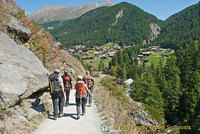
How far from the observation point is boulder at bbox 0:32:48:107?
5.34 meters

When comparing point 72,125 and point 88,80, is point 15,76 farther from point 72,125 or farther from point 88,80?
point 88,80

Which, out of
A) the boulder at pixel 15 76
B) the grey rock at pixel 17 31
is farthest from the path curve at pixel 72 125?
the grey rock at pixel 17 31

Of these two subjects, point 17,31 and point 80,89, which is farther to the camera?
point 17,31

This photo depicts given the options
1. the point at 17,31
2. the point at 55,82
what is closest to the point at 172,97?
the point at 55,82

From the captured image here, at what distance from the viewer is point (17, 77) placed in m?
6.08

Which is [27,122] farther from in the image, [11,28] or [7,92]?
[11,28]

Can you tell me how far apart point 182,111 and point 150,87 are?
971cm

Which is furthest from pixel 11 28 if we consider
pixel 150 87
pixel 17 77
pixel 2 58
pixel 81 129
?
pixel 150 87

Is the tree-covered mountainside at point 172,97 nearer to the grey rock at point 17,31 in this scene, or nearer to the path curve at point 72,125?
the path curve at point 72,125

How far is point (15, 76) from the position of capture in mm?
6027

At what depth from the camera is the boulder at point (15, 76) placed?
210 inches

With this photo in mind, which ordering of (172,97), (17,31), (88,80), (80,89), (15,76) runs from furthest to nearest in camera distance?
(172,97), (17,31), (88,80), (80,89), (15,76)

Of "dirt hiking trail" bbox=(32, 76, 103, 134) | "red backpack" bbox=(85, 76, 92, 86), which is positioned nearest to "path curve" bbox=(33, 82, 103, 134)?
"dirt hiking trail" bbox=(32, 76, 103, 134)

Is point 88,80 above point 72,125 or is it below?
above
